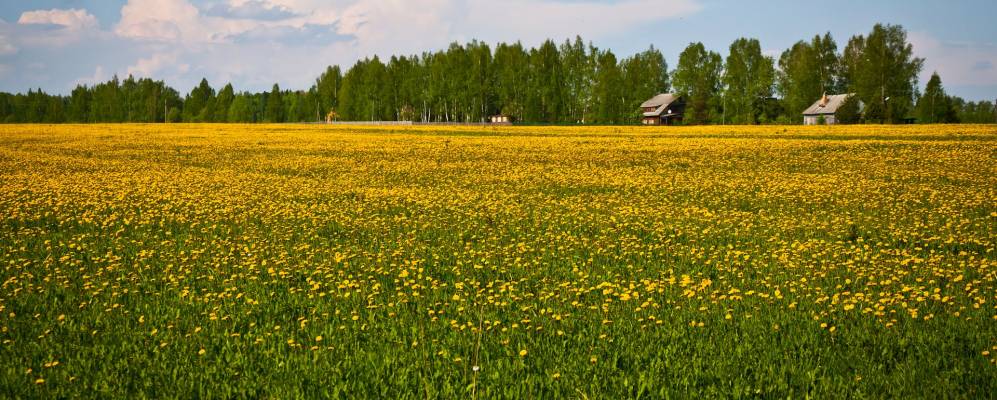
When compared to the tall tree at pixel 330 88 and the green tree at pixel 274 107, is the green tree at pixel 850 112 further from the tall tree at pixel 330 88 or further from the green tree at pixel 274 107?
the green tree at pixel 274 107

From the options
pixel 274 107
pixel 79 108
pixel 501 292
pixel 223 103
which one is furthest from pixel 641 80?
pixel 79 108

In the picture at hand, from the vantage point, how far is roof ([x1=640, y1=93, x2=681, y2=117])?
120 m

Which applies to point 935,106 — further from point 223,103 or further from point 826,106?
point 223,103

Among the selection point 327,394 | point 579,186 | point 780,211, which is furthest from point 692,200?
point 327,394

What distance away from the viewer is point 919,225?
13406mm

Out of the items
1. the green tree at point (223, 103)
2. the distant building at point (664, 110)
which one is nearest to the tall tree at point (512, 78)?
the distant building at point (664, 110)

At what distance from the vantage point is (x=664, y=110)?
119312 millimetres

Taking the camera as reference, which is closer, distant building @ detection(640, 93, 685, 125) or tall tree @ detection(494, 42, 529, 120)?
tall tree @ detection(494, 42, 529, 120)

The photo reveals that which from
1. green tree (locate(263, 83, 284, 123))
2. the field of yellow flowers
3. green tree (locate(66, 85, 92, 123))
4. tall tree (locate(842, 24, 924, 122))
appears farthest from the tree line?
Result: the field of yellow flowers

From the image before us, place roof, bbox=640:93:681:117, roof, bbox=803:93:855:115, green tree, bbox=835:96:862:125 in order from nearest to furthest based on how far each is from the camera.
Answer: green tree, bbox=835:96:862:125 → roof, bbox=803:93:855:115 → roof, bbox=640:93:681:117

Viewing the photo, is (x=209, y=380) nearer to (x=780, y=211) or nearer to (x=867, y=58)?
(x=780, y=211)

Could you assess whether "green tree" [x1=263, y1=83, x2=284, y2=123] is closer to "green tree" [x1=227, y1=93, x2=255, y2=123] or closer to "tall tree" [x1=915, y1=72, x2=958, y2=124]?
"green tree" [x1=227, y1=93, x2=255, y2=123]

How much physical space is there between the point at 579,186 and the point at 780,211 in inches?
277

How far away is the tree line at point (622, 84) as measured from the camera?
90.6 meters
